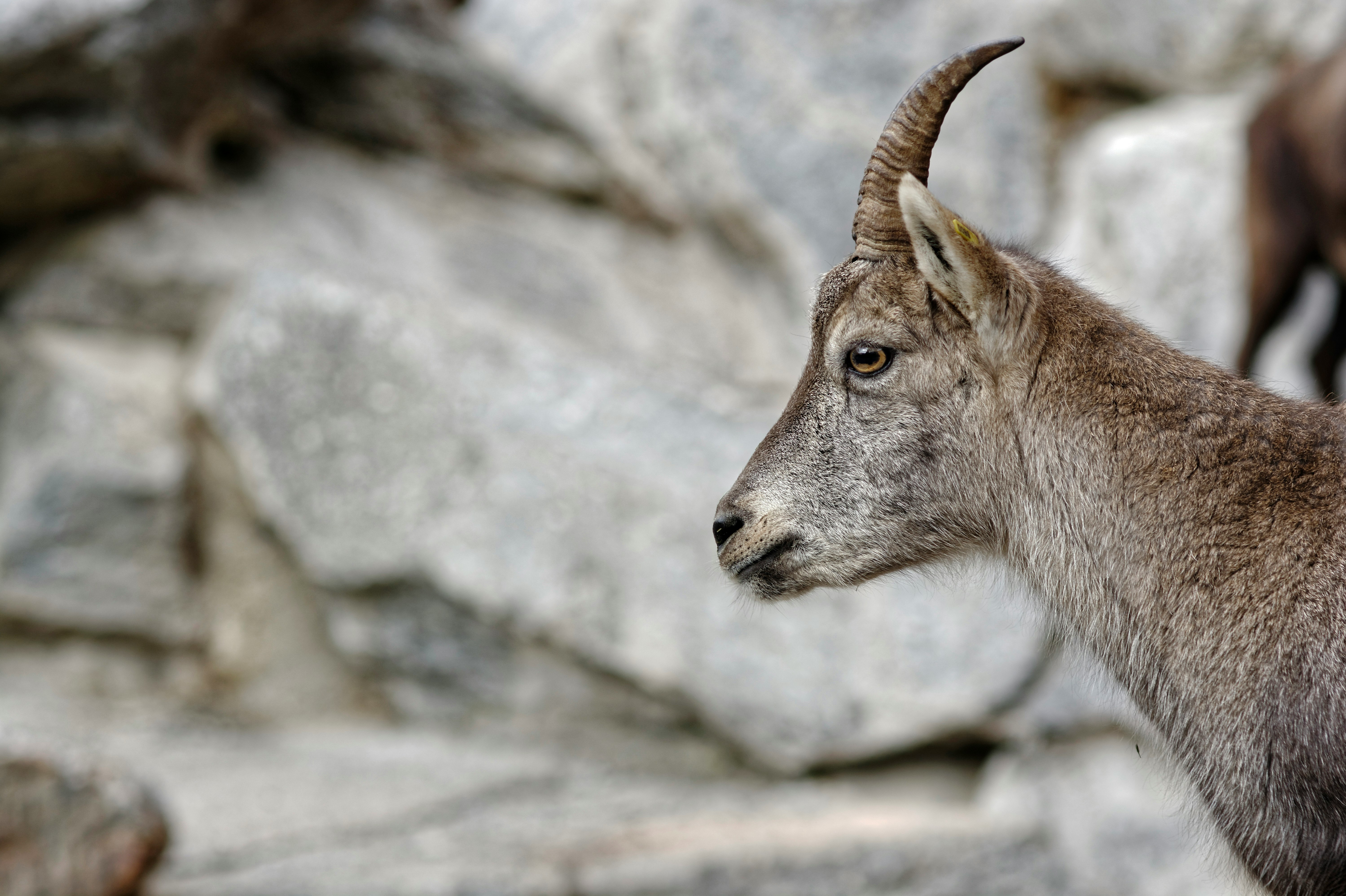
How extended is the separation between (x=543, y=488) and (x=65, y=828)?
2.69m

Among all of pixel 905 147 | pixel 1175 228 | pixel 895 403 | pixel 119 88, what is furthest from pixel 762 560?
pixel 119 88

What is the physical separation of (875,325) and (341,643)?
14.8ft

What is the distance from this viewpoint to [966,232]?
2646 mm

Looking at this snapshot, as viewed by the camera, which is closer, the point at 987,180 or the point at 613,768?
the point at 613,768

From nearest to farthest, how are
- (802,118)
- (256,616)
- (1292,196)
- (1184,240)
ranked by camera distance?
(1292,196)
(1184,240)
(256,616)
(802,118)

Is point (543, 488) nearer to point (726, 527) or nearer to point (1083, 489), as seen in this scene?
point (726, 527)

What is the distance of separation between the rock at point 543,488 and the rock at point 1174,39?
265 cm

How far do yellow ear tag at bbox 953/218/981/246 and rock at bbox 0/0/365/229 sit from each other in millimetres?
4732

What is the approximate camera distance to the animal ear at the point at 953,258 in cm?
258

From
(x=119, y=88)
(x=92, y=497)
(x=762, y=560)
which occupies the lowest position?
(x=92, y=497)

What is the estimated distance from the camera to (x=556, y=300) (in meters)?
7.38

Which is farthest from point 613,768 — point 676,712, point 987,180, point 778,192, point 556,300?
point 987,180

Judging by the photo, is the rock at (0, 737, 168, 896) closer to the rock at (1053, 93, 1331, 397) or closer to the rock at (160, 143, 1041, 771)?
the rock at (160, 143, 1041, 771)

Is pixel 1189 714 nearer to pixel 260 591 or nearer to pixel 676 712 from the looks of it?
pixel 676 712
